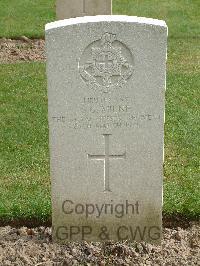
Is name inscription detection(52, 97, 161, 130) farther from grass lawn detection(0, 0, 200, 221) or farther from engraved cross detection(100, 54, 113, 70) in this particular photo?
grass lawn detection(0, 0, 200, 221)

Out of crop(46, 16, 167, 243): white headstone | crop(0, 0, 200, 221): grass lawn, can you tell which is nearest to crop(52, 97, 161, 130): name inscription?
crop(46, 16, 167, 243): white headstone

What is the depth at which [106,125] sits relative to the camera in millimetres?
4348

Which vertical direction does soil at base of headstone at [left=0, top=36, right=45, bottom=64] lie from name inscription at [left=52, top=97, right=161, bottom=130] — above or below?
above

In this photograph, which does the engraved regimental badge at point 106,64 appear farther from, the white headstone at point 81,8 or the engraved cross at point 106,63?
the white headstone at point 81,8

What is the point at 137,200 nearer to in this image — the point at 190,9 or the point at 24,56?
the point at 24,56

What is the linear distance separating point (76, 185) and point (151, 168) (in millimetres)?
553

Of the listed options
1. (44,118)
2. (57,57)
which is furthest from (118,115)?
(44,118)

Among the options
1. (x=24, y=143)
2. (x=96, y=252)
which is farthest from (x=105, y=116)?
(x=24, y=143)

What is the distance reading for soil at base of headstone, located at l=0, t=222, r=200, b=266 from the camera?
4.57 meters

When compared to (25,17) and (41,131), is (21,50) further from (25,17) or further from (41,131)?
(41,131)

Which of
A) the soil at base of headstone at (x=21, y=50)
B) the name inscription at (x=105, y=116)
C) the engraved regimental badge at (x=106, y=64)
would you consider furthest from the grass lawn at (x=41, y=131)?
the engraved regimental badge at (x=106, y=64)

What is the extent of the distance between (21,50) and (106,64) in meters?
6.26

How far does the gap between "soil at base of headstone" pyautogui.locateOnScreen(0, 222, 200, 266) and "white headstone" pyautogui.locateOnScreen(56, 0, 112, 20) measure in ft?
17.9

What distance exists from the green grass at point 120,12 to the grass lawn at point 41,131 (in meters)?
0.02
